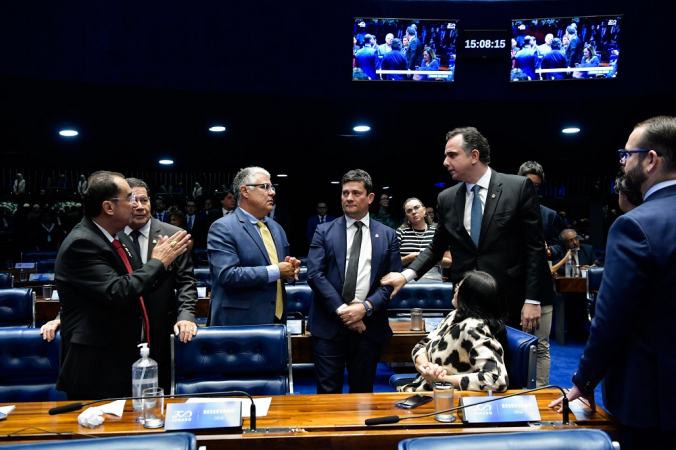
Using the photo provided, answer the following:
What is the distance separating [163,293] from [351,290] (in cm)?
103

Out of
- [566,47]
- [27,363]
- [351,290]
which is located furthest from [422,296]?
[566,47]

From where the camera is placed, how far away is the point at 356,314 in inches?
113

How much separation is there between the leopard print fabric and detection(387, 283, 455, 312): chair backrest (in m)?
2.00

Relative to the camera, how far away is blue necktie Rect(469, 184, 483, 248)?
111 inches

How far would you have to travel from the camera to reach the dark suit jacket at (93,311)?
2.21 m

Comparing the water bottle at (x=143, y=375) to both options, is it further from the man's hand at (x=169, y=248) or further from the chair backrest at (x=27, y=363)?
the chair backrest at (x=27, y=363)

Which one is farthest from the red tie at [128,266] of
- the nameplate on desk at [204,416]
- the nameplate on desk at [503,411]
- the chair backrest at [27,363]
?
the nameplate on desk at [503,411]

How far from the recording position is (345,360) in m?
3.08

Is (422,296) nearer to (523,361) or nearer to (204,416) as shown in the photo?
(523,361)

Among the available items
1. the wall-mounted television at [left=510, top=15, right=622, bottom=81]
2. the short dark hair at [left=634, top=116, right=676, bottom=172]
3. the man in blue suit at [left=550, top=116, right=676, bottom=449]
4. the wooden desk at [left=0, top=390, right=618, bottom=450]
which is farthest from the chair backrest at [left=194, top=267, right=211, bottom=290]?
the short dark hair at [left=634, top=116, right=676, bottom=172]

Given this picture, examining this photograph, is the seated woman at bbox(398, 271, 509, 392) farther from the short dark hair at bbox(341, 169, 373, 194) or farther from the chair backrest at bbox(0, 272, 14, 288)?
the chair backrest at bbox(0, 272, 14, 288)

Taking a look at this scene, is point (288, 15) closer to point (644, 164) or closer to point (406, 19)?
point (406, 19)

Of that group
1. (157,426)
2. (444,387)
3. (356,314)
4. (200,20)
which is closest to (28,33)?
(200,20)
